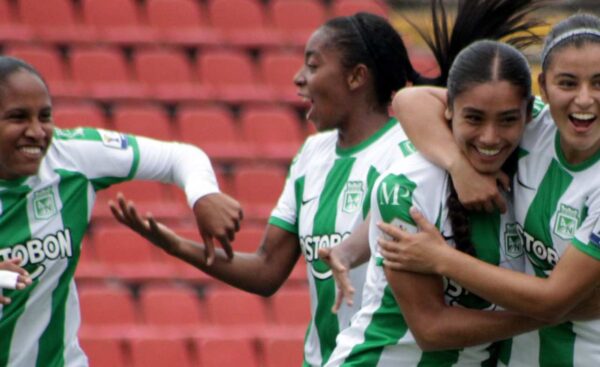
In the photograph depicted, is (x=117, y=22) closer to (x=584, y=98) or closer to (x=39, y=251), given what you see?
(x=39, y=251)

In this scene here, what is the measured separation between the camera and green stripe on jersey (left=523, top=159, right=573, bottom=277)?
3408 mm

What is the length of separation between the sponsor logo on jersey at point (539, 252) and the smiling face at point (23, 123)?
1544 millimetres

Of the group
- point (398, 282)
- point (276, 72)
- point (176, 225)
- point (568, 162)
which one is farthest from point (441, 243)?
point (276, 72)

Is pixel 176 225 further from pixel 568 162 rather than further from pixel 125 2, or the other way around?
pixel 568 162

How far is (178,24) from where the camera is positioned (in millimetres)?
10062

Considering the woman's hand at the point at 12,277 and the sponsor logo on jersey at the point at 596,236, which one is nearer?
the sponsor logo on jersey at the point at 596,236

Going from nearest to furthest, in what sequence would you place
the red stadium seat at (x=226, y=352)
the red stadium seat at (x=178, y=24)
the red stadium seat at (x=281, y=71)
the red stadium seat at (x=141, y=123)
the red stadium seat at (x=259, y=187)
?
the red stadium seat at (x=226, y=352), the red stadium seat at (x=259, y=187), the red stadium seat at (x=141, y=123), the red stadium seat at (x=281, y=71), the red stadium seat at (x=178, y=24)

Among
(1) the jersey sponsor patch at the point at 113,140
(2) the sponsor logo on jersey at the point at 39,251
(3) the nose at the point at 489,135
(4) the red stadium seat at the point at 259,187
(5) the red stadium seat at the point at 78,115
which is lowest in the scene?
(4) the red stadium seat at the point at 259,187

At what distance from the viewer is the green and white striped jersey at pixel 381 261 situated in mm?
3428

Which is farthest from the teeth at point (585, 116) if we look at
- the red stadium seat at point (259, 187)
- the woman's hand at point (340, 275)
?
the red stadium seat at point (259, 187)

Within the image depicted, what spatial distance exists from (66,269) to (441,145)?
1400 mm

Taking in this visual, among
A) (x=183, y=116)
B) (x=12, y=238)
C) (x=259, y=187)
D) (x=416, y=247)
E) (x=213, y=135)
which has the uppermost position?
(x=416, y=247)

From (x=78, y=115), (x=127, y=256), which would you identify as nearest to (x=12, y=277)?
(x=127, y=256)

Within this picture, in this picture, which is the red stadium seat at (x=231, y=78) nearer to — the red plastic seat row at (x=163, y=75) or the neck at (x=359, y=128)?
the red plastic seat row at (x=163, y=75)
